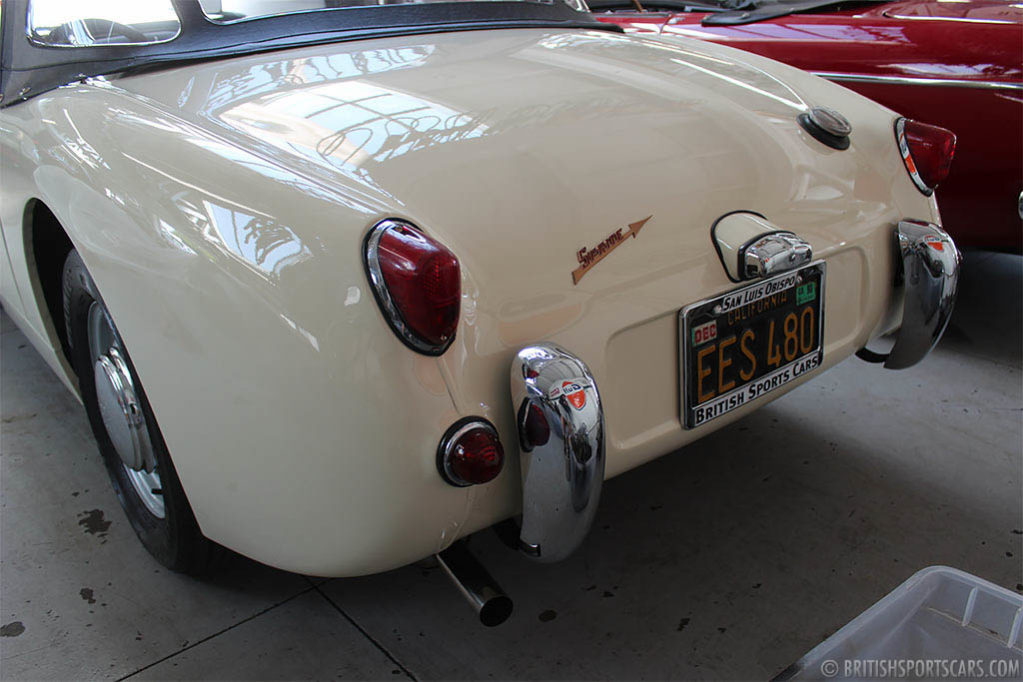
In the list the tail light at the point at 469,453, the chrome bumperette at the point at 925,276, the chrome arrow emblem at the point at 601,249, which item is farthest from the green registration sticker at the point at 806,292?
the tail light at the point at 469,453

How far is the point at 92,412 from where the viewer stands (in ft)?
6.69

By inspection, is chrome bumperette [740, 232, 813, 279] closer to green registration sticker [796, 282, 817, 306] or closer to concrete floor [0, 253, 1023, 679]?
green registration sticker [796, 282, 817, 306]

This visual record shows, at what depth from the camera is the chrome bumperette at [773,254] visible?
5.02 ft

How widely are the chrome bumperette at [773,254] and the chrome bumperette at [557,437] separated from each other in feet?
1.34

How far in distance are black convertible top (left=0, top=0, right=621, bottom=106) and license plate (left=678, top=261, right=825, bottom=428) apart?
1.02 meters

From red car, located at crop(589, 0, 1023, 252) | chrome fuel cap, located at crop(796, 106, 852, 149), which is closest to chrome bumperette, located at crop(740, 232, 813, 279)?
chrome fuel cap, located at crop(796, 106, 852, 149)

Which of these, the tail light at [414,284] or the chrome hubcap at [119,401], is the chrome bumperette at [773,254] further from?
the chrome hubcap at [119,401]

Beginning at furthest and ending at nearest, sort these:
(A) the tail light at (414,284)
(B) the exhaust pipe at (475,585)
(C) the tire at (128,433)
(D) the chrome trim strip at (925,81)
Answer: (D) the chrome trim strip at (925,81), (C) the tire at (128,433), (B) the exhaust pipe at (475,585), (A) the tail light at (414,284)

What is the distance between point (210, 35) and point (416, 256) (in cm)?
104

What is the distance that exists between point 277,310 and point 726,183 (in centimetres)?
85

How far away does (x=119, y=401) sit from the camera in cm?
169

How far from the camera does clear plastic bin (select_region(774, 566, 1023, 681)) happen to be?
Result: 4.59 ft

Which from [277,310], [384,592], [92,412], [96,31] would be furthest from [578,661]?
[96,31]

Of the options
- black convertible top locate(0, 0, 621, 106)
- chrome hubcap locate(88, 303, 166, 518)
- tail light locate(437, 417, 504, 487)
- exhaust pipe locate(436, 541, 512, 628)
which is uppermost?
black convertible top locate(0, 0, 621, 106)
